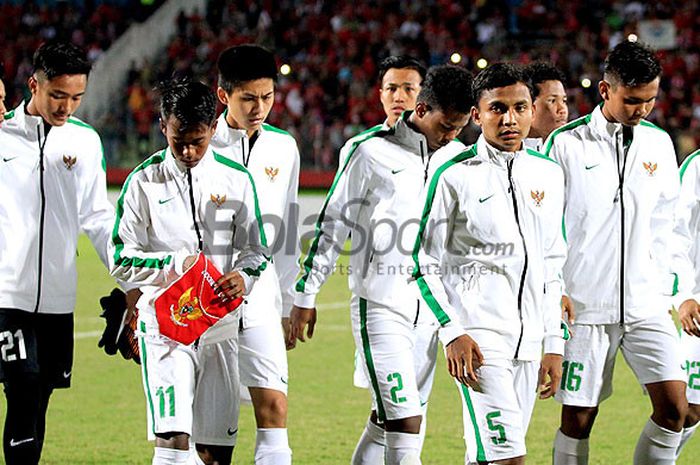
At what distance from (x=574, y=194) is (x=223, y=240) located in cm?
179

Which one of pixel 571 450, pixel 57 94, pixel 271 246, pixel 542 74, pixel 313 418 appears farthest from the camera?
pixel 313 418

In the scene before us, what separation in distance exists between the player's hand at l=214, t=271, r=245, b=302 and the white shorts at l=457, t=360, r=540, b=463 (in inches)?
43.3

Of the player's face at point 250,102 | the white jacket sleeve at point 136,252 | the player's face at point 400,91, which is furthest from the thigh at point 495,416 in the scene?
the player's face at point 400,91

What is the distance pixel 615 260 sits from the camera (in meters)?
5.77

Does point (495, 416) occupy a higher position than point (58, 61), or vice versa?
point (58, 61)

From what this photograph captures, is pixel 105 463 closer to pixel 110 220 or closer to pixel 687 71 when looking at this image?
pixel 110 220

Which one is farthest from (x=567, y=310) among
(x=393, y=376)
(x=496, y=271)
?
(x=393, y=376)

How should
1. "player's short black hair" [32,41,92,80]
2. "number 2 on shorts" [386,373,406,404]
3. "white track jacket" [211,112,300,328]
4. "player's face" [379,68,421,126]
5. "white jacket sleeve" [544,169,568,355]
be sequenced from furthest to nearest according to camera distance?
"player's face" [379,68,421,126]
"white track jacket" [211,112,300,328]
"player's short black hair" [32,41,92,80]
"number 2 on shorts" [386,373,406,404]
"white jacket sleeve" [544,169,568,355]

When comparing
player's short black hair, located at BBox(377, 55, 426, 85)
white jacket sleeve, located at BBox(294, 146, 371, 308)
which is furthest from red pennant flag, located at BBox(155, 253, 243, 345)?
player's short black hair, located at BBox(377, 55, 426, 85)

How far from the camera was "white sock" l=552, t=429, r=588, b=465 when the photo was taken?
19.1 feet

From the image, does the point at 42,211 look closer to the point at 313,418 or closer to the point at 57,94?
the point at 57,94

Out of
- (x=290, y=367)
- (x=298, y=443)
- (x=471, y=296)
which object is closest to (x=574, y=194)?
(x=471, y=296)

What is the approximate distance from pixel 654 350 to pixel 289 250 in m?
2.02

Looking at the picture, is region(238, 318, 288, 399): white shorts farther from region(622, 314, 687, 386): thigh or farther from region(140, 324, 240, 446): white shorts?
region(622, 314, 687, 386): thigh
